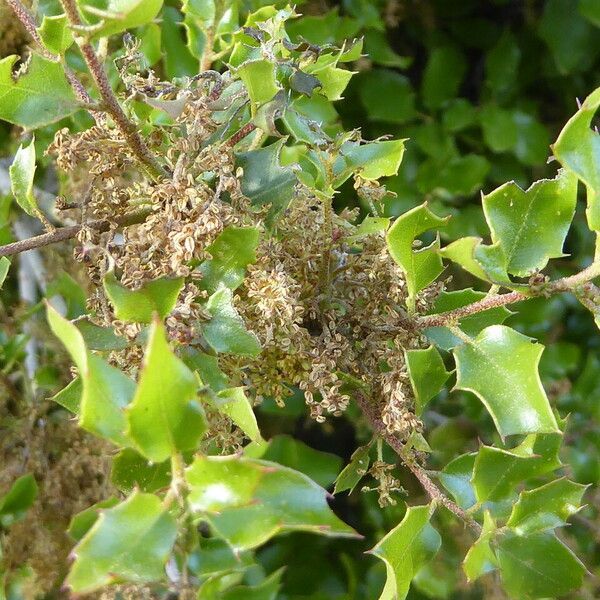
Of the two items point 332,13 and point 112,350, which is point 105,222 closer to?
point 112,350

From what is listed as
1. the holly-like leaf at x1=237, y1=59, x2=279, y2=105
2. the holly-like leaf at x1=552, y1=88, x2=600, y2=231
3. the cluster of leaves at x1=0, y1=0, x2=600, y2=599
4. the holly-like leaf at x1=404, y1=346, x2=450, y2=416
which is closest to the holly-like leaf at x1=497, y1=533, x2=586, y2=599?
the cluster of leaves at x1=0, y1=0, x2=600, y2=599

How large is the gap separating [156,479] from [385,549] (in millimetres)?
153

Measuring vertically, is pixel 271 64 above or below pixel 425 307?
above

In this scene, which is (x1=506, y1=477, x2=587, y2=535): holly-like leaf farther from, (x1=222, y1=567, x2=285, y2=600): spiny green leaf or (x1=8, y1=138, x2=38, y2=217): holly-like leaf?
(x1=8, y1=138, x2=38, y2=217): holly-like leaf

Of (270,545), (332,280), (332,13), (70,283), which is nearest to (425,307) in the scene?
(332,280)

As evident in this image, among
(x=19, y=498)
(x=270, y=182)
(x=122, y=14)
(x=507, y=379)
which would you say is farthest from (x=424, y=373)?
(x=19, y=498)

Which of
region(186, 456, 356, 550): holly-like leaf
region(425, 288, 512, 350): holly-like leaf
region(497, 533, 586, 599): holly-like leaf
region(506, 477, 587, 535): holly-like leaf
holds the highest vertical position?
region(186, 456, 356, 550): holly-like leaf

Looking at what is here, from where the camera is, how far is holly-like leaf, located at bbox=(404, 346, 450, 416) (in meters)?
0.49

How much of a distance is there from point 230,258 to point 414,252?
12cm

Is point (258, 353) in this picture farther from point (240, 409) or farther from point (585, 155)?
point (585, 155)

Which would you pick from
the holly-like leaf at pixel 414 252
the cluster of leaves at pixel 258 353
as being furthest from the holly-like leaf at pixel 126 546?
the holly-like leaf at pixel 414 252

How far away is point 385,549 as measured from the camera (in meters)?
0.49

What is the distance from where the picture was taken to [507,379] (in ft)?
1.54

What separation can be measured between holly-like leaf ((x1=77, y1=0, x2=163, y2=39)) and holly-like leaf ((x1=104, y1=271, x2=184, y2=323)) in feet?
0.41
